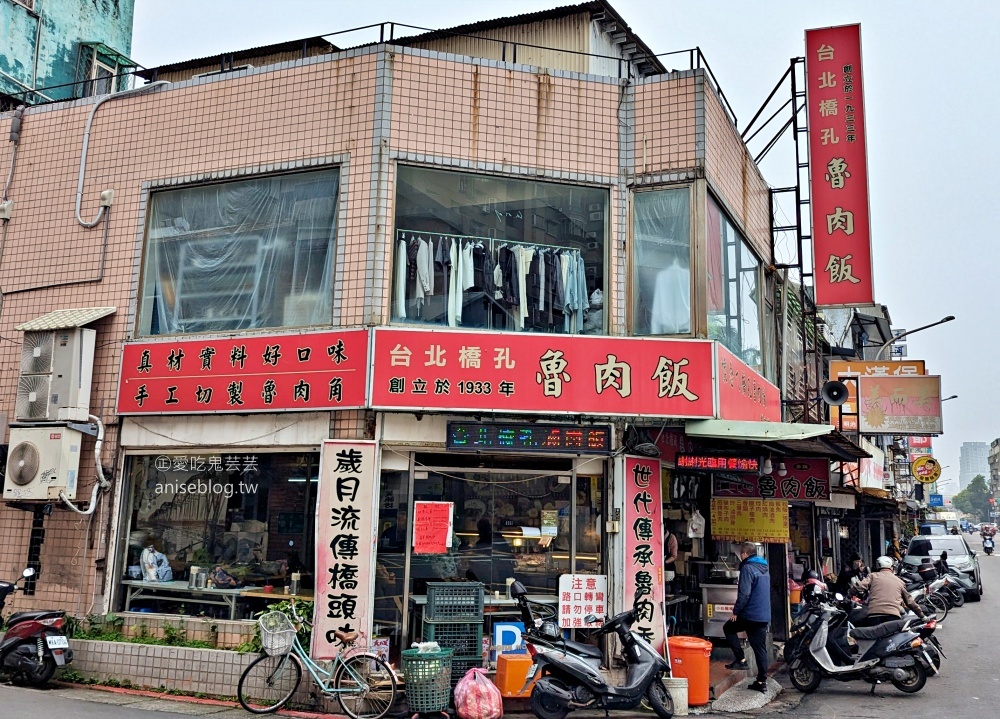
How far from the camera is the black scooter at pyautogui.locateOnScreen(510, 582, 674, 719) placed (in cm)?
901

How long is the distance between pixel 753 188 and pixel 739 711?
839 cm

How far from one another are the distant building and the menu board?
9.40 meters

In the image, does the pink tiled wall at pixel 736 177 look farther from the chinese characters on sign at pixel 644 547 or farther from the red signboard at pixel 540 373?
the chinese characters on sign at pixel 644 547

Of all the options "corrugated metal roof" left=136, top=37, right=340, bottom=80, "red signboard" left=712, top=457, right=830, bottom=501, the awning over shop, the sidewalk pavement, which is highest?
"corrugated metal roof" left=136, top=37, right=340, bottom=80

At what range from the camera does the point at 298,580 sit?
1049 cm

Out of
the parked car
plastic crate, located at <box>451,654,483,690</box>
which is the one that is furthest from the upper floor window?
the parked car

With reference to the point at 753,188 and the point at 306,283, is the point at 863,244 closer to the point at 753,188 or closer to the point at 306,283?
the point at 753,188

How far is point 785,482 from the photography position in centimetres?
1395

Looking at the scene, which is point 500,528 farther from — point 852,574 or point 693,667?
point 852,574

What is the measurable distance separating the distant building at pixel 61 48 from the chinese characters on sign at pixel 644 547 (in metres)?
10.8

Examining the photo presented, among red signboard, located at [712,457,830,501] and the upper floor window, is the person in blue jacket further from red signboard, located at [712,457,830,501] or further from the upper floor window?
the upper floor window

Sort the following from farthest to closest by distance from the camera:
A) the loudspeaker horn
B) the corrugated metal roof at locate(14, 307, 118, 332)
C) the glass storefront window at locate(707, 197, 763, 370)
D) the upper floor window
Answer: the loudspeaker horn < the glass storefront window at locate(707, 197, 763, 370) < the corrugated metal roof at locate(14, 307, 118, 332) < the upper floor window

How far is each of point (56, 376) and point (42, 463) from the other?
3.80 feet

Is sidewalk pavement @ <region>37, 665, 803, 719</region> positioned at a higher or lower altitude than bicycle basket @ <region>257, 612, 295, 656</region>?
lower
